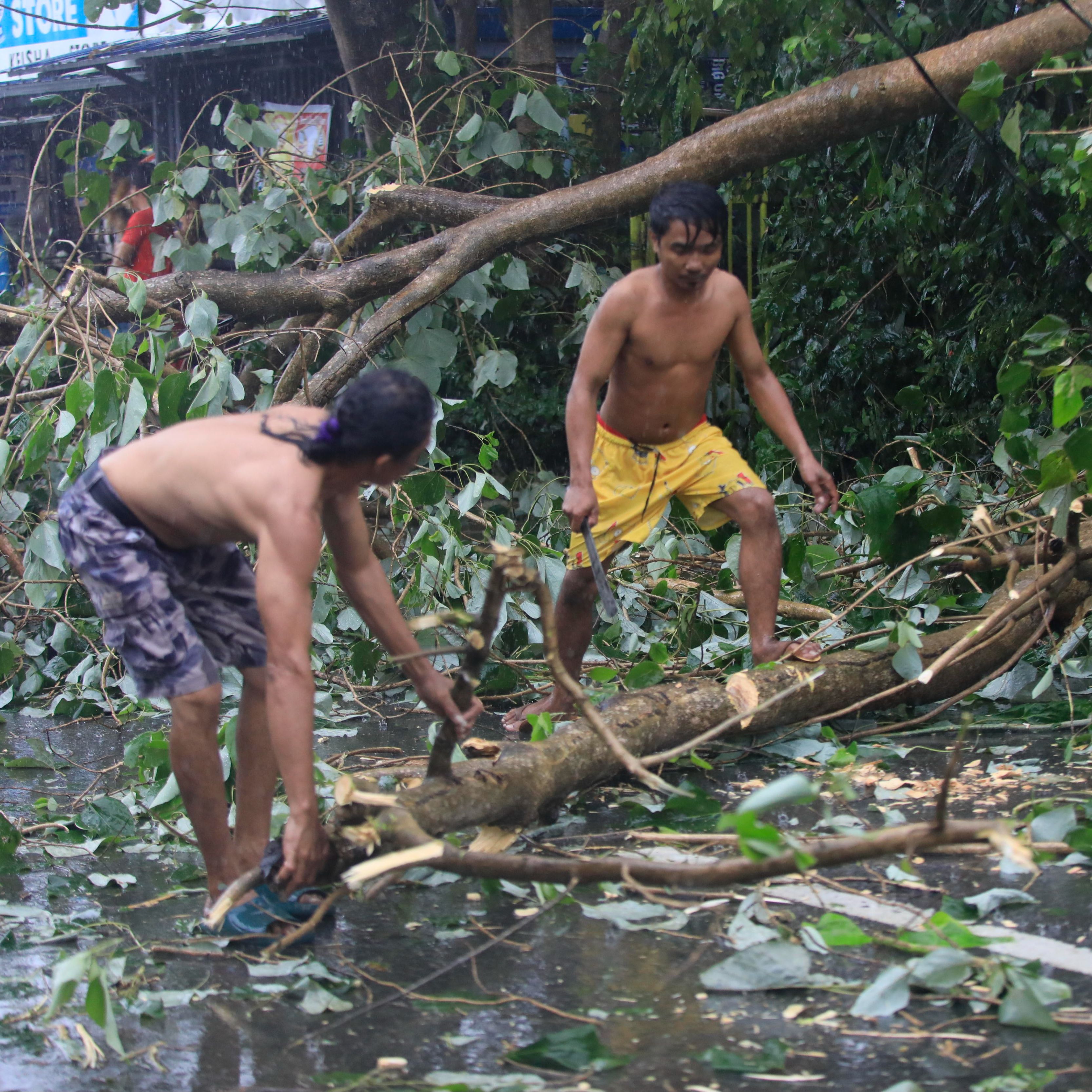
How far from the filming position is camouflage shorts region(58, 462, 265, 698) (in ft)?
8.20

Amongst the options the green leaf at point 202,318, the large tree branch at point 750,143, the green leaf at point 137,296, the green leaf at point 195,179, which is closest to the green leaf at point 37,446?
the green leaf at point 137,296

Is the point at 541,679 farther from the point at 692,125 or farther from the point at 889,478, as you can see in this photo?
the point at 692,125

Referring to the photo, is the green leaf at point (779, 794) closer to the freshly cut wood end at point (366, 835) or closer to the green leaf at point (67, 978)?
the freshly cut wood end at point (366, 835)

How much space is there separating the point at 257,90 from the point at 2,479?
22.5ft

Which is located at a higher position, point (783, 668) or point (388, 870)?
point (388, 870)

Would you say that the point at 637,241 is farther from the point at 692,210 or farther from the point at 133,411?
the point at 133,411

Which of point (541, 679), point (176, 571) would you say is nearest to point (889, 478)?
point (541, 679)

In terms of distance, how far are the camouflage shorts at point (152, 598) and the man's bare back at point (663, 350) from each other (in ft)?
A: 5.41

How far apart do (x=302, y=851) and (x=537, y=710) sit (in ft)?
5.42

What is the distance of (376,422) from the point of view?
228 centimetres

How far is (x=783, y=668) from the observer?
3662mm

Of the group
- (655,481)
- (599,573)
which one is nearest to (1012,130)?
(655,481)

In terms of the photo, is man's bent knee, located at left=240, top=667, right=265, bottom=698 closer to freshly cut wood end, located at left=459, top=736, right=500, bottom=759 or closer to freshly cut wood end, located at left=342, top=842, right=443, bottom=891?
freshly cut wood end, located at left=459, top=736, right=500, bottom=759

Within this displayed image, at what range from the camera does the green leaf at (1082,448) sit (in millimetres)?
3146
